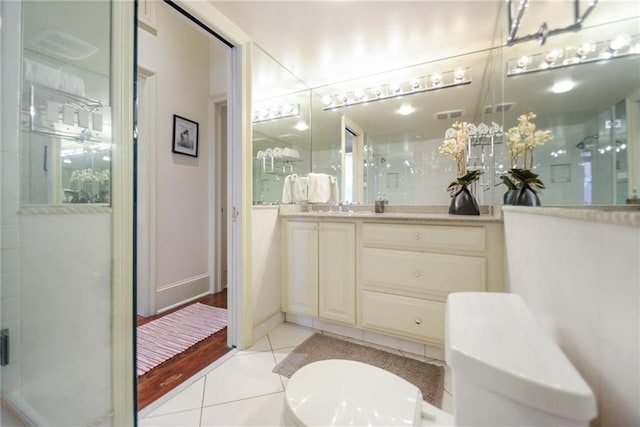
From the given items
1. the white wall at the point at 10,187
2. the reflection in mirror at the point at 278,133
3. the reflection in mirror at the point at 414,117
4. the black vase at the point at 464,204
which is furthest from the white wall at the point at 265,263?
the black vase at the point at 464,204

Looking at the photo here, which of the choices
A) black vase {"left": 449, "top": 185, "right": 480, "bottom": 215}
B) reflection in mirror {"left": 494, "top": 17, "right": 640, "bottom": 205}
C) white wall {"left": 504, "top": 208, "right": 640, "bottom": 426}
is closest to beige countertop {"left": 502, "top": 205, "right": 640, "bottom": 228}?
white wall {"left": 504, "top": 208, "right": 640, "bottom": 426}

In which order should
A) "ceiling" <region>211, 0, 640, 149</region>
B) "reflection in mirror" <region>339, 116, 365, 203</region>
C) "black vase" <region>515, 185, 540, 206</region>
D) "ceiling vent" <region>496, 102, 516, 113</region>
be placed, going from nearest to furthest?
"ceiling" <region>211, 0, 640, 149</region> < "black vase" <region>515, 185, 540, 206</region> < "ceiling vent" <region>496, 102, 516, 113</region> < "reflection in mirror" <region>339, 116, 365, 203</region>

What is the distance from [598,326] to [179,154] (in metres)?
2.84

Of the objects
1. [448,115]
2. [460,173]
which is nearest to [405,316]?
[460,173]

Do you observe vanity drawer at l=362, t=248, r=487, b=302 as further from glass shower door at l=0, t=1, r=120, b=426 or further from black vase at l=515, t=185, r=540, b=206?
glass shower door at l=0, t=1, r=120, b=426

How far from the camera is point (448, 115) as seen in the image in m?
2.02

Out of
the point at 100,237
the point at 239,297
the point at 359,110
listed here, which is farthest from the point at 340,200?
the point at 100,237

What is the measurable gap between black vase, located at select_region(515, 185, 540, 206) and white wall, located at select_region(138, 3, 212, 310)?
260 centimetres

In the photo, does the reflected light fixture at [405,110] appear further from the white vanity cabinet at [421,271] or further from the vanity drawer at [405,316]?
the vanity drawer at [405,316]

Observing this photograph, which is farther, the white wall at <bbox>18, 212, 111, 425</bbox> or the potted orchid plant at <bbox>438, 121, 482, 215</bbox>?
the potted orchid plant at <bbox>438, 121, 482, 215</bbox>

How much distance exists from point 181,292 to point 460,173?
2704mm

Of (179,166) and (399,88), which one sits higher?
(399,88)

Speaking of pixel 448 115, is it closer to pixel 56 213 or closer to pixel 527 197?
pixel 527 197

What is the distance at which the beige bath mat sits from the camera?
1350mm
